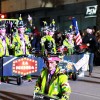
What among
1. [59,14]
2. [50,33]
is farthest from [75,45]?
[59,14]

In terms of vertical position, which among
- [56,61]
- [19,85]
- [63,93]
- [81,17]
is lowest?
[19,85]

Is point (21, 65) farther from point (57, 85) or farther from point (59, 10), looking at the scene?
point (59, 10)

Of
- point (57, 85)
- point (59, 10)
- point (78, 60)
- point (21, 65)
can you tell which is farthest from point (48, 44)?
point (59, 10)

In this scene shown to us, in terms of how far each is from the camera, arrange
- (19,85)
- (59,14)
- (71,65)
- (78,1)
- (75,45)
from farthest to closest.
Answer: (59,14)
(78,1)
(75,45)
(71,65)
(19,85)

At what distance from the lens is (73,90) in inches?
458

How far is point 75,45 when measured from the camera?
1612 cm

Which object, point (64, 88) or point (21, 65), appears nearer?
point (64, 88)

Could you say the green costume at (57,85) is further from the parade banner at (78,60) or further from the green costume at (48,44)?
the green costume at (48,44)

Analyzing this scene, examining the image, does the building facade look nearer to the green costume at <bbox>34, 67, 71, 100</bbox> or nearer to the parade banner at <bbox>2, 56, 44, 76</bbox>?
the parade banner at <bbox>2, 56, 44, 76</bbox>

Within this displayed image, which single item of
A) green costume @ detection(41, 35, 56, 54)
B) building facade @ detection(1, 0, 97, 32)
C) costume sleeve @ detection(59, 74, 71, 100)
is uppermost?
building facade @ detection(1, 0, 97, 32)

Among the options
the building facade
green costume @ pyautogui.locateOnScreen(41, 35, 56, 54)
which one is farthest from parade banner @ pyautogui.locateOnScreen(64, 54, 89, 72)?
the building facade

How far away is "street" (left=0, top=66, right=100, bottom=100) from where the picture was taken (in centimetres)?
1048

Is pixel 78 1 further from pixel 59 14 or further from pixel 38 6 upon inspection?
pixel 38 6

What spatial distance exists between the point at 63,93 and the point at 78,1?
71.7ft
